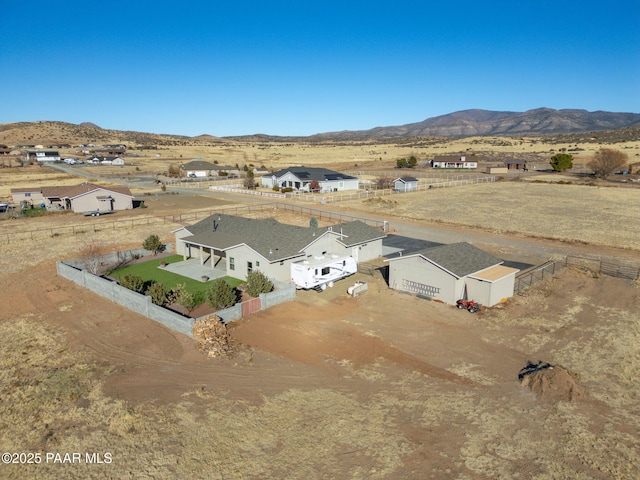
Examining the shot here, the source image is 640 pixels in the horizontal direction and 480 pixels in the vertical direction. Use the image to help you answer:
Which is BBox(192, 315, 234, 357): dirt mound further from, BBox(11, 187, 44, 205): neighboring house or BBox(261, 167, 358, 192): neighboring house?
BBox(261, 167, 358, 192): neighboring house

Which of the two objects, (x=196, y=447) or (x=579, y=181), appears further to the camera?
(x=579, y=181)

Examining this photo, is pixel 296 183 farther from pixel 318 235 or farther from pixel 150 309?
pixel 150 309

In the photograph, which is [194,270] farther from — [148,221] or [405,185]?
[405,185]

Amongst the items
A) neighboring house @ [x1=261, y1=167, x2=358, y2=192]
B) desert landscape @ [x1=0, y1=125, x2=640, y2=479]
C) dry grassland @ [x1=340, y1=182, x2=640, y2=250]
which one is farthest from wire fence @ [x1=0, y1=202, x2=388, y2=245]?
neighboring house @ [x1=261, y1=167, x2=358, y2=192]

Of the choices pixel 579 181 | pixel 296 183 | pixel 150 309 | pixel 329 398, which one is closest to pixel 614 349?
pixel 329 398

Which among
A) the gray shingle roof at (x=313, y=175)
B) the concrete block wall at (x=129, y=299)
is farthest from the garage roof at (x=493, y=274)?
the gray shingle roof at (x=313, y=175)

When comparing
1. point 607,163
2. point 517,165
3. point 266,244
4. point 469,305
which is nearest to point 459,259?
point 469,305

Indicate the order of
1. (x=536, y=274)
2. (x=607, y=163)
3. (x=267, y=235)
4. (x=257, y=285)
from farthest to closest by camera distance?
(x=607, y=163)
(x=267, y=235)
(x=536, y=274)
(x=257, y=285)
